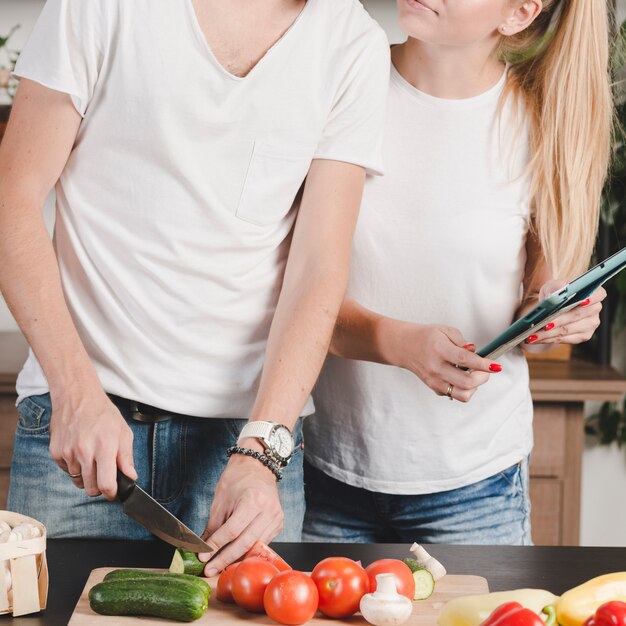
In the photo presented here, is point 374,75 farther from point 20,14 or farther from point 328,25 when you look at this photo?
point 20,14

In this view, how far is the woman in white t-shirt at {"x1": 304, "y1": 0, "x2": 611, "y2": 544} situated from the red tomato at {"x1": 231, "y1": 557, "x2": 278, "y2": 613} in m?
0.47

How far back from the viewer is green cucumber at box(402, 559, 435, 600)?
39.9 inches

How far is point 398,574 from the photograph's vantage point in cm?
99

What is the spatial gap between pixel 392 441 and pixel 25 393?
54 centimetres

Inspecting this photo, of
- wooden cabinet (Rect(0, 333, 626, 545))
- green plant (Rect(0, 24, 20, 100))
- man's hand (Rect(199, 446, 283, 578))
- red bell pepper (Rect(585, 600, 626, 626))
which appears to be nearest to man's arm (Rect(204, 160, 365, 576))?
man's hand (Rect(199, 446, 283, 578))

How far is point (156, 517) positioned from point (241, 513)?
0.32 feet

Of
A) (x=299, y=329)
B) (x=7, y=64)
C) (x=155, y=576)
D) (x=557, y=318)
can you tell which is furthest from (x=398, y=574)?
(x=7, y=64)

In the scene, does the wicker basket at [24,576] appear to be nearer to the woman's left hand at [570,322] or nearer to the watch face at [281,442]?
the watch face at [281,442]

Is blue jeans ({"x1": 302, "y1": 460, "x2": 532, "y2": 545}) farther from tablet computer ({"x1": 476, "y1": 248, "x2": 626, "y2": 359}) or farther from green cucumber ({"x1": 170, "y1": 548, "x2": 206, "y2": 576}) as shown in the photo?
green cucumber ({"x1": 170, "y1": 548, "x2": 206, "y2": 576})

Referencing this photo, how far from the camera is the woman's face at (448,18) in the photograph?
1298 mm

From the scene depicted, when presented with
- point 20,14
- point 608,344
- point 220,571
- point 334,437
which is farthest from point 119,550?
point 20,14

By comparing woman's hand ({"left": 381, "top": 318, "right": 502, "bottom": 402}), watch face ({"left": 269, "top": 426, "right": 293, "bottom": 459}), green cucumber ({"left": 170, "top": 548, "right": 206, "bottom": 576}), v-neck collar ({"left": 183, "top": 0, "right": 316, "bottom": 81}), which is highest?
v-neck collar ({"left": 183, "top": 0, "right": 316, "bottom": 81})

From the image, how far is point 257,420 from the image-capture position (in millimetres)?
1182

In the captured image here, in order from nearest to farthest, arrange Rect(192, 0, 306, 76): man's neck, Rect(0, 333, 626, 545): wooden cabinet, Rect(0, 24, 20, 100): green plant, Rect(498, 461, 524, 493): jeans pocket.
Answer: Rect(192, 0, 306, 76): man's neck → Rect(498, 461, 524, 493): jeans pocket → Rect(0, 333, 626, 545): wooden cabinet → Rect(0, 24, 20, 100): green plant
